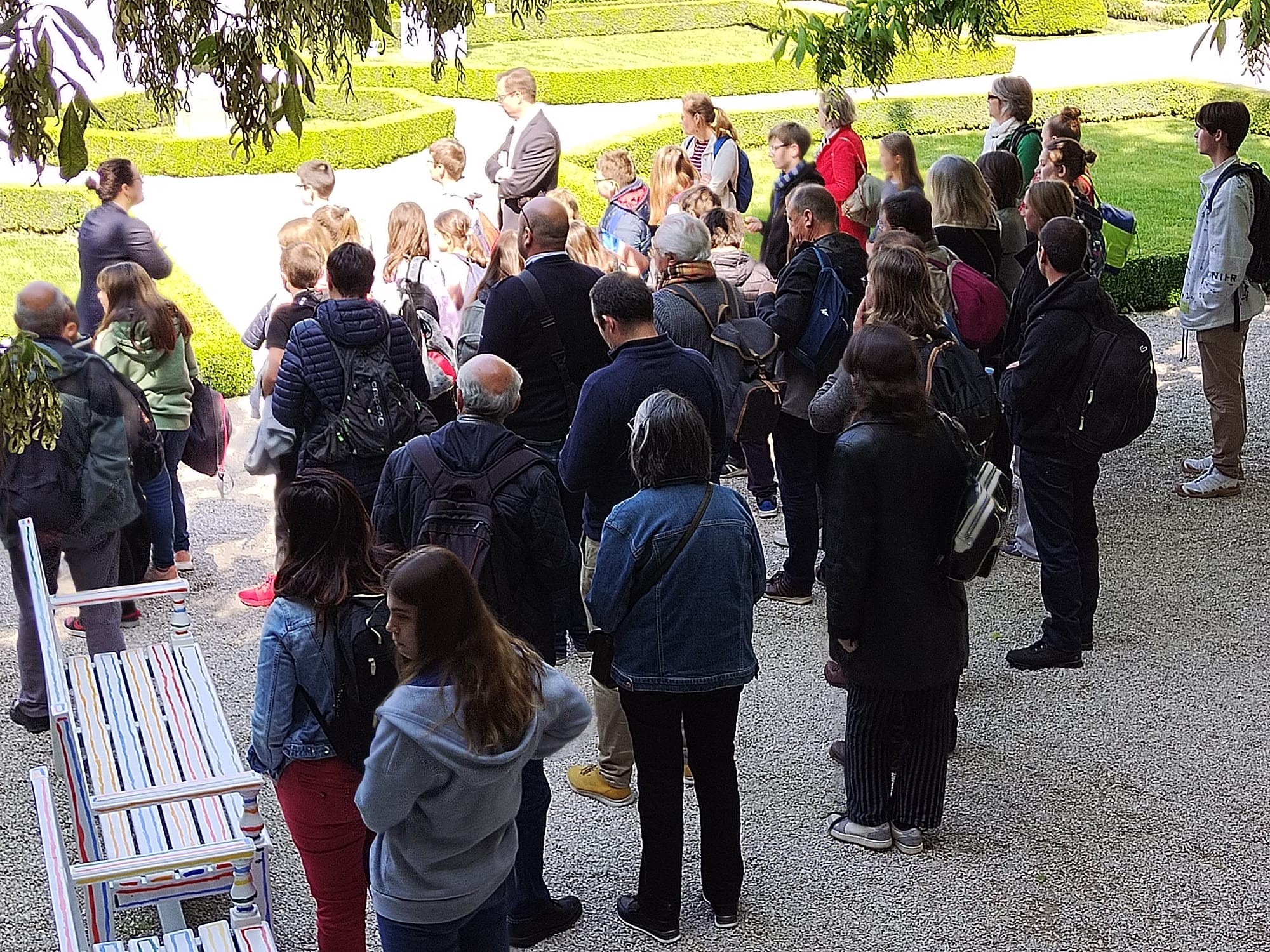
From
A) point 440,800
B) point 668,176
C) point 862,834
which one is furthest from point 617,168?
point 440,800

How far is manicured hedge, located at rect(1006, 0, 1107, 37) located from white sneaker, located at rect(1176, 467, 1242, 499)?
2342cm

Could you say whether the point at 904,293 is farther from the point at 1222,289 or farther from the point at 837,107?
the point at 837,107

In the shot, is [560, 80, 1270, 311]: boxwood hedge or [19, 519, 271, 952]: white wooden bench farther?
[560, 80, 1270, 311]: boxwood hedge

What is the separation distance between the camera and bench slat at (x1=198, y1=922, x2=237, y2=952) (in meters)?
3.71

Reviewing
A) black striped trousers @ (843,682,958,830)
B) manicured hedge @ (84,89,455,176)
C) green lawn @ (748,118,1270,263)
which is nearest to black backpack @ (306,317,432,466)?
black striped trousers @ (843,682,958,830)

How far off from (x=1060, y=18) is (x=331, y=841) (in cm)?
2976

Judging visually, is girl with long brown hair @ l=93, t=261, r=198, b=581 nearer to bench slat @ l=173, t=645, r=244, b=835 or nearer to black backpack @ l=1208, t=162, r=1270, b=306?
bench slat @ l=173, t=645, r=244, b=835

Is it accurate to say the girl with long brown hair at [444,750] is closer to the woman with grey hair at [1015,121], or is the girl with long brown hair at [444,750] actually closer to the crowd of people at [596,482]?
the crowd of people at [596,482]

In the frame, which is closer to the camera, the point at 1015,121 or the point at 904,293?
the point at 904,293

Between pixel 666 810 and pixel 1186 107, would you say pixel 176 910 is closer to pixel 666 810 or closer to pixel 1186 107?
pixel 666 810

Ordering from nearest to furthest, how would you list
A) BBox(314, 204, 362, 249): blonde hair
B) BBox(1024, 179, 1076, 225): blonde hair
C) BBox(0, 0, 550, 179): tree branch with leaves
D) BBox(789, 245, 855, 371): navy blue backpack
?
BBox(0, 0, 550, 179): tree branch with leaves, BBox(789, 245, 855, 371): navy blue backpack, BBox(1024, 179, 1076, 225): blonde hair, BBox(314, 204, 362, 249): blonde hair

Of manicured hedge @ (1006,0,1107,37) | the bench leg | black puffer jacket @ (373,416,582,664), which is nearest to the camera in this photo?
the bench leg

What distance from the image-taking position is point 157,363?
6.65 metres

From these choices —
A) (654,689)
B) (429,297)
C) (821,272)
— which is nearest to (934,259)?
(821,272)
